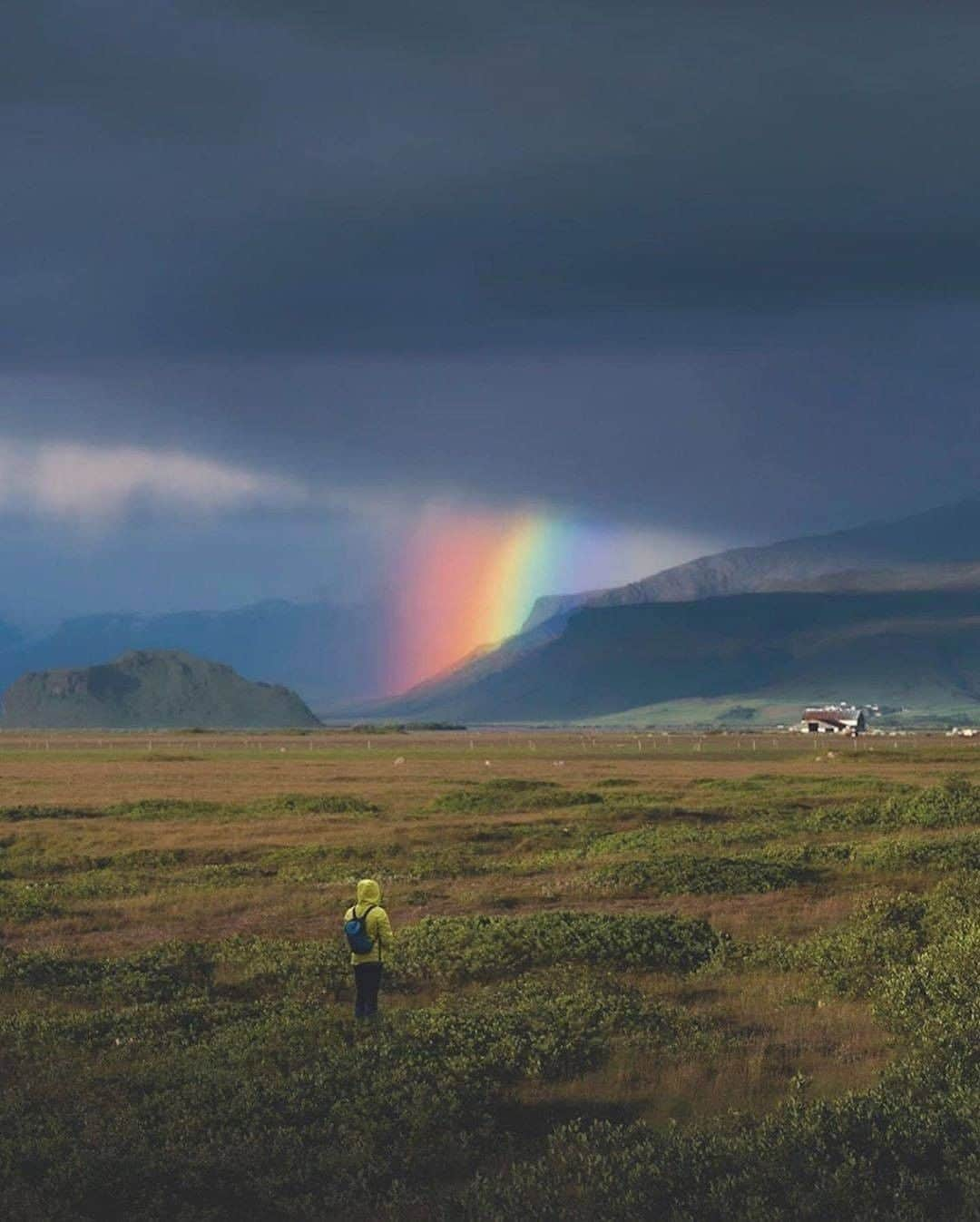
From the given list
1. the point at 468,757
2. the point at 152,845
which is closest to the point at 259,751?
the point at 468,757

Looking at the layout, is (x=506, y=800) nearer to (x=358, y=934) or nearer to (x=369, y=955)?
(x=369, y=955)

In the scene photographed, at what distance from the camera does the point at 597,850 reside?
44188 mm

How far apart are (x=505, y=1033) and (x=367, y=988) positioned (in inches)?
97.9

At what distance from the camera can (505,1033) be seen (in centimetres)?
1811

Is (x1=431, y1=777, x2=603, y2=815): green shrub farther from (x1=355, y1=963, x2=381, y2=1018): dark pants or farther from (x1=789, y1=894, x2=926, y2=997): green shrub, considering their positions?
(x1=355, y1=963, x2=381, y2=1018): dark pants

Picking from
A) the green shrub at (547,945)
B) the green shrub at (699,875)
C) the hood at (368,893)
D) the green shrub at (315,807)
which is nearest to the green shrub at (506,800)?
the green shrub at (315,807)

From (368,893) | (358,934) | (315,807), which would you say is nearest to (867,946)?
(368,893)

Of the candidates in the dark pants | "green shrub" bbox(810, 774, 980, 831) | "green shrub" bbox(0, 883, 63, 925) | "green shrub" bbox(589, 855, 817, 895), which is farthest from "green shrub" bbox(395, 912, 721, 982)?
"green shrub" bbox(810, 774, 980, 831)

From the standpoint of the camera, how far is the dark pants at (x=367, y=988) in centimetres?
1964

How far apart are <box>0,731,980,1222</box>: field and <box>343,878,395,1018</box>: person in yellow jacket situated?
541 millimetres

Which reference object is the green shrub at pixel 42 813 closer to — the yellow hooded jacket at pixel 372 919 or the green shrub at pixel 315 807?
the green shrub at pixel 315 807

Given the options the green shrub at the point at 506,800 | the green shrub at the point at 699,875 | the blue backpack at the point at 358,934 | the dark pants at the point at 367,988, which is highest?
the blue backpack at the point at 358,934

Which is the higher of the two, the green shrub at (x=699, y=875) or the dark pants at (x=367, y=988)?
the dark pants at (x=367, y=988)

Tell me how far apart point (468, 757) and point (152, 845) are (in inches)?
3654
